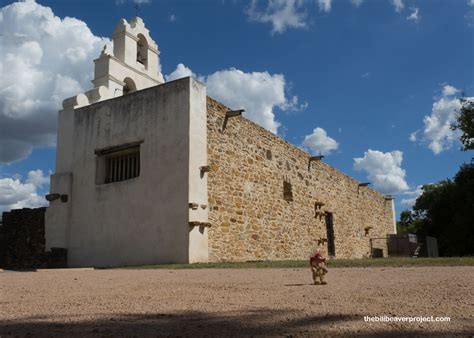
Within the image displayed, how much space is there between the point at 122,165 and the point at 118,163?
8.2 inches

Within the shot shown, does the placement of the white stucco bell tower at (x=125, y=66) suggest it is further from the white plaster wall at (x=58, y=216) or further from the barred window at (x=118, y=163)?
the white plaster wall at (x=58, y=216)

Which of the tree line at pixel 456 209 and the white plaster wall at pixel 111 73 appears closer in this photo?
the white plaster wall at pixel 111 73

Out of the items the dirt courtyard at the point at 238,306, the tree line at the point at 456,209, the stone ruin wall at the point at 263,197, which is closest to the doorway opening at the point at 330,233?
the stone ruin wall at the point at 263,197

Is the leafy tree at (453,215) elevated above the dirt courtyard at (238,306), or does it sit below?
above

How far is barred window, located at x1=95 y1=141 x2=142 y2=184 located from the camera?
12625 mm

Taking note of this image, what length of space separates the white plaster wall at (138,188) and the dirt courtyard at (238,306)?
516 cm

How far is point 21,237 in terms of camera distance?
14.0m

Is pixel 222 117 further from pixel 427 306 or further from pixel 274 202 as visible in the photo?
pixel 427 306

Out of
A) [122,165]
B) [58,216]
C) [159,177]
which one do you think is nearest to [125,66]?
[122,165]

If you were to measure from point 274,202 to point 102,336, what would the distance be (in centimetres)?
1195

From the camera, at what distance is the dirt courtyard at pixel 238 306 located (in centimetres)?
304

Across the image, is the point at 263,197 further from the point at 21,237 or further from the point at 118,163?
the point at 21,237

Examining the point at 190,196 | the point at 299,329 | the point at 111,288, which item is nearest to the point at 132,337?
the point at 299,329

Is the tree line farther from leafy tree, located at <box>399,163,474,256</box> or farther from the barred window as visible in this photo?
the barred window
